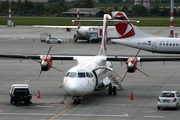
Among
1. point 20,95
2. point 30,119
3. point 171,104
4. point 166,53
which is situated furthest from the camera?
point 166,53

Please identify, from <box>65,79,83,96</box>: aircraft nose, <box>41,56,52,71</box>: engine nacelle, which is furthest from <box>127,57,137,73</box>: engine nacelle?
<box>41,56,52,71</box>: engine nacelle

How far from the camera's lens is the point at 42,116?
66.0ft

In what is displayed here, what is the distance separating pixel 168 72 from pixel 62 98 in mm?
15590

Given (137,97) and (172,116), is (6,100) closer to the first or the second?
(137,97)

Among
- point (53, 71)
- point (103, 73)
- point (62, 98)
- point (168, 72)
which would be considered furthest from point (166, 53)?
point (62, 98)

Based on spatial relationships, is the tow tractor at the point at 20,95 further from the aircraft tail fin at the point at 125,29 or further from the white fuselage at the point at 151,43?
the white fuselage at the point at 151,43

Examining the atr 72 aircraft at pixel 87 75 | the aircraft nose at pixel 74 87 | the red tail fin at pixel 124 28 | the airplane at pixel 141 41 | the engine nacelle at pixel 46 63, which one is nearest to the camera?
the aircraft nose at pixel 74 87

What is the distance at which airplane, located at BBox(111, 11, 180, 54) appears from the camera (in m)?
46.0

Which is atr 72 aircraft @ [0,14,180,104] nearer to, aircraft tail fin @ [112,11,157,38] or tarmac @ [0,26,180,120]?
tarmac @ [0,26,180,120]

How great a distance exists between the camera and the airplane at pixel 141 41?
46.0m

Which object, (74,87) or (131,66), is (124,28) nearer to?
(131,66)

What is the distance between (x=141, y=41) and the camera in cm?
4628

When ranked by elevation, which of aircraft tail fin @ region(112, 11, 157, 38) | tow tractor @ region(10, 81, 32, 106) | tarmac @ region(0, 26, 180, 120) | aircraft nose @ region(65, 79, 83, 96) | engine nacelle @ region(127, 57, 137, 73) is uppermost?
aircraft tail fin @ region(112, 11, 157, 38)

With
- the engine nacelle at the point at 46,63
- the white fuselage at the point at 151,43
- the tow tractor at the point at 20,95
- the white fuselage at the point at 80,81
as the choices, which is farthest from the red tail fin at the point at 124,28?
the tow tractor at the point at 20,95
